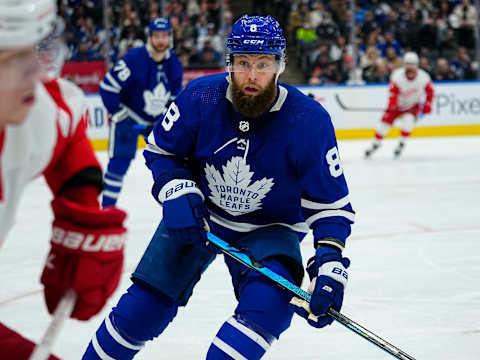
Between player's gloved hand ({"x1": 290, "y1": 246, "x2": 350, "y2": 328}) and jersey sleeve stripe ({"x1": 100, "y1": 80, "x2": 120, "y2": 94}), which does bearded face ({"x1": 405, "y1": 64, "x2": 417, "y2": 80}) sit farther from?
player's gloved hand ({"x1": 290, "y1": 246, "x2": 350, "y2": 328})

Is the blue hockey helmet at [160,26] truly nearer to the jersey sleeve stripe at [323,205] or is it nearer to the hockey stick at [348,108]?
the jersey sleeve stripe at [323,205]

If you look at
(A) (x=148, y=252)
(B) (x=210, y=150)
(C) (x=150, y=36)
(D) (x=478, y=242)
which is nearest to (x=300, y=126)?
(B) (x=210, y=150)

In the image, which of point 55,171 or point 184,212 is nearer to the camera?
point 55,171

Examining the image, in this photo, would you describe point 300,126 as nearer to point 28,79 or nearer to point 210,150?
point 210,150

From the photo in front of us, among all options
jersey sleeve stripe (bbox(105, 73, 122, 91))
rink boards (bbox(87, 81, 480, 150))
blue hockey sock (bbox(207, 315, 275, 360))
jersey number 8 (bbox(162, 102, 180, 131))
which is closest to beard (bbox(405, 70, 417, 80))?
rink boards (bbox(87, 81, 480, 150))

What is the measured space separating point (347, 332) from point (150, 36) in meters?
2.83

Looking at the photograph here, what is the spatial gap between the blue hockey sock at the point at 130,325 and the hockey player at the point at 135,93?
2883 mm

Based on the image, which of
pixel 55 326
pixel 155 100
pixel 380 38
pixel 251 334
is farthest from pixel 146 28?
pixel 55 326

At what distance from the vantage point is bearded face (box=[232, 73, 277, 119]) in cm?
187

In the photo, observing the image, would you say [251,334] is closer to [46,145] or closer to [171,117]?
[171,117]

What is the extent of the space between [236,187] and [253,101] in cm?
22

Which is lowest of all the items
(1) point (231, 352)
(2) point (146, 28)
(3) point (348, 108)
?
(3) point (348, 108)

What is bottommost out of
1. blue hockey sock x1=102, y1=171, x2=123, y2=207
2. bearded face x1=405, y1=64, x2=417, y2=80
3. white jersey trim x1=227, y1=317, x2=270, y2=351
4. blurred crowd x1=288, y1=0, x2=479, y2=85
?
blurred crowd x1=288, y1=0, x2=479, y2=85

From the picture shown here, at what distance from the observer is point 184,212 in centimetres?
183
